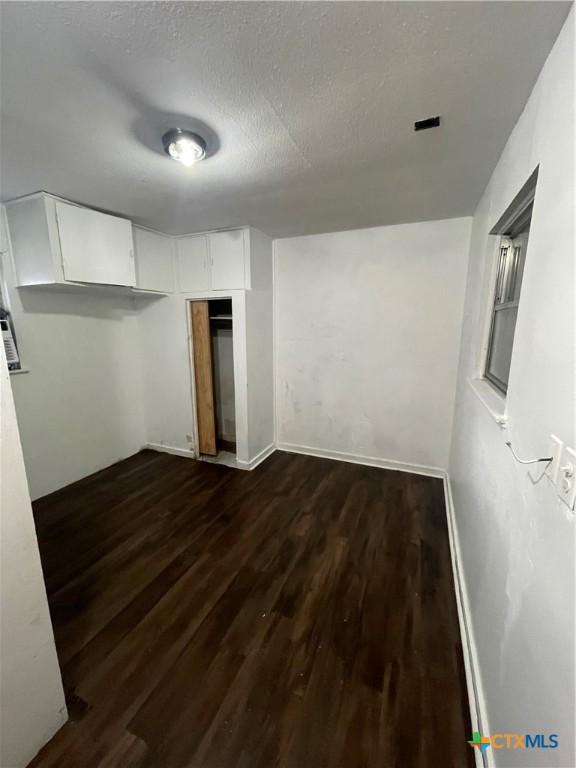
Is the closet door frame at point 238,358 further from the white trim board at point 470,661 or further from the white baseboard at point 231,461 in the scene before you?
the white trim board at point 470,661

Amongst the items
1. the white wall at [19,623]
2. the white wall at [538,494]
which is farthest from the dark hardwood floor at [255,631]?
the white wall at [538,494]

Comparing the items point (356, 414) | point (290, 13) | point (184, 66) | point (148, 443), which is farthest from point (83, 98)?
point (148, 443)

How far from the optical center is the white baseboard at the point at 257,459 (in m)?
3.25

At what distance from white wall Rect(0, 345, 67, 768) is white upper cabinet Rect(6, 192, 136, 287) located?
5.82 ft

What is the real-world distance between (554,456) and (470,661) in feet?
3.96

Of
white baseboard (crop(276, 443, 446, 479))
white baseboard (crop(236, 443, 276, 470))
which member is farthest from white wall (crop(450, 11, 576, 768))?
white baseboard (crop(236, 443, 276, 470))

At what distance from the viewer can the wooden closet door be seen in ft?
10.8

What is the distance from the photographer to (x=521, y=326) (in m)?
1.15

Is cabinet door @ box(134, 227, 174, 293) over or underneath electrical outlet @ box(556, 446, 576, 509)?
over

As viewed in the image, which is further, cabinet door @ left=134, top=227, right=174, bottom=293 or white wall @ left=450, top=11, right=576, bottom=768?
cabinet door @ left=134, top=227, right=174, bottom=293

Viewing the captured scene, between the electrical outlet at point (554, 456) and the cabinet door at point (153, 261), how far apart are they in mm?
3199

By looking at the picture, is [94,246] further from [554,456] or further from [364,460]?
[364,460]

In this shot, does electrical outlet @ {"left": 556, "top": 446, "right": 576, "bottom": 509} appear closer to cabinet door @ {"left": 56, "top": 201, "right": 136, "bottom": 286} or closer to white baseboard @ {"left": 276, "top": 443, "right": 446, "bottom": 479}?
white baseboard @ {"left": 276, "top": 443, "right": 446, "bottom": 479}

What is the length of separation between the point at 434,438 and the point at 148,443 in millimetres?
3392
